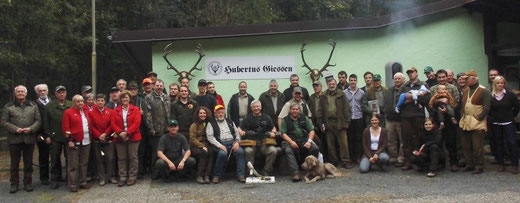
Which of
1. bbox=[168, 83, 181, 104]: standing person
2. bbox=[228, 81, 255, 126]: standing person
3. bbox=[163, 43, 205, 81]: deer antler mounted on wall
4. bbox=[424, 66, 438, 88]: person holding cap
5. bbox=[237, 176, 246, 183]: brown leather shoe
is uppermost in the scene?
bbox=[163, 43, 205, 81]: deer antler mounted on wall

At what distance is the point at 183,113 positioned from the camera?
28.3 ft

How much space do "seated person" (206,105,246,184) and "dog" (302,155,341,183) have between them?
1.06m

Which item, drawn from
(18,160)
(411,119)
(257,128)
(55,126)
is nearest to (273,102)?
(257,128)

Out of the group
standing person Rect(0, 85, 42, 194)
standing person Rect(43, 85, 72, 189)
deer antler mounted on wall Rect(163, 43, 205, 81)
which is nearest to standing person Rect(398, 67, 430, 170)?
deer antler mounted on wall Rect(163, 43, 205, 81)

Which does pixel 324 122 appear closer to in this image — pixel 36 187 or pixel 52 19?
pixel 36 187

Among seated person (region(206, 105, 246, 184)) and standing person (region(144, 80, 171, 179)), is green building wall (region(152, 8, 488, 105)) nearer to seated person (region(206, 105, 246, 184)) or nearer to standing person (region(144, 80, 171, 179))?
standing person (region(144, 80, 171, 179))

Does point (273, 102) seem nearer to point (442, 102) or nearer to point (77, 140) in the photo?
point (442, 102)

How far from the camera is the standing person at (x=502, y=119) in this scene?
26.0ft

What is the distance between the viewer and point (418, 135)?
8484 millimetres

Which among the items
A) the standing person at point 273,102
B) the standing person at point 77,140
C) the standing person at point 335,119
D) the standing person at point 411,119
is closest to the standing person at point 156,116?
the standing person at point 77,140

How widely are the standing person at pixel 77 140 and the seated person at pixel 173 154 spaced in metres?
1.14

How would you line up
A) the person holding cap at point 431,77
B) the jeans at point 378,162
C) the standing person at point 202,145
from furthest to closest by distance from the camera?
the person holding cap at point 431,77, the jeans at point 378,162, the standing person at point 202,145

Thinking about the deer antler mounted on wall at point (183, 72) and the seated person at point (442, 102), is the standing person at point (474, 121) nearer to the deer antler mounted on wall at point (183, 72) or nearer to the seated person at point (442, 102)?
the seated person at point (442, 102)

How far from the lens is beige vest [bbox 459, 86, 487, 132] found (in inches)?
313
